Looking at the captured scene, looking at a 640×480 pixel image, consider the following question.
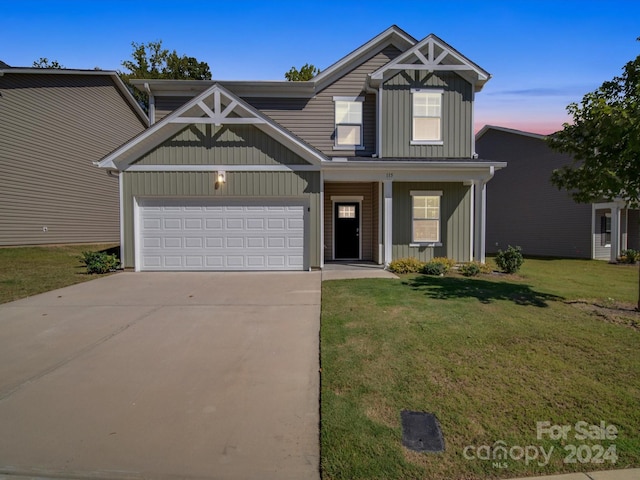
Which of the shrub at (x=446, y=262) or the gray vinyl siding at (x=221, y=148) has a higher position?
the gray vinyl siding at (x=221, y=148)

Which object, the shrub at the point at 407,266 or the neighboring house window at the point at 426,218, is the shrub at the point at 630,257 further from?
the shrub at the point at 407,266

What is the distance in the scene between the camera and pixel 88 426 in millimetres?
3418

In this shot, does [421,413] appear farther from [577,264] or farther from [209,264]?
[577,264]

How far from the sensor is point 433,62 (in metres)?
12.8

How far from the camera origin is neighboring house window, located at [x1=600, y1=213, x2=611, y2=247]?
19.2 metres

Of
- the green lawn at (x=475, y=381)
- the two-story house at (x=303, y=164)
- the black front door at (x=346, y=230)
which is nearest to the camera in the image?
the green lawn at (x=475, y=381)

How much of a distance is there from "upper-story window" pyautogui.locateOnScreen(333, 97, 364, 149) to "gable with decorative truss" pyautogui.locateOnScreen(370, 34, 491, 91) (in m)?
1.26

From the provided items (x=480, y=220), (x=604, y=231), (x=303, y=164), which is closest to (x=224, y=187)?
(x=303, y=164)

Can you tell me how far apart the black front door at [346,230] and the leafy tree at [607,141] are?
744 centimetres

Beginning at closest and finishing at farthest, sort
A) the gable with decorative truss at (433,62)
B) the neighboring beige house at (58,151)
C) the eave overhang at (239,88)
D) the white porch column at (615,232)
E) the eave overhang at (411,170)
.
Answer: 1. the eave overhang at (411,170)
2. the gable with decorative truss at (433,62)
3. the eave overhang at (239,88)
4. the neighboring beige house at (58,151)
5. the white porch column at (615,232)

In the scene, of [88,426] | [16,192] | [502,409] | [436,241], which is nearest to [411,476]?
[502,409]

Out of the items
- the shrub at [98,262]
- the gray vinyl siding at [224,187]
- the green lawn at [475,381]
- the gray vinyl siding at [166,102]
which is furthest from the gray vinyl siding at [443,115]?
the shrub at [98,262]

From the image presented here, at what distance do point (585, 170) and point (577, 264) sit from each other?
11.4 m

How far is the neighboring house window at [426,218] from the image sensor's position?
1309 cm
